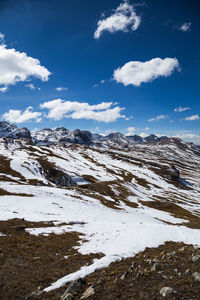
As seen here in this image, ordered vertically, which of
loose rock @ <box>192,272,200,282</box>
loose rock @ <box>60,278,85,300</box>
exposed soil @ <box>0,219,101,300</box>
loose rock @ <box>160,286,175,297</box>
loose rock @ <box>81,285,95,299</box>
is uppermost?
loose rock @ <box>192,272,200,282</box>

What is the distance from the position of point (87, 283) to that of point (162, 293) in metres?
4.25

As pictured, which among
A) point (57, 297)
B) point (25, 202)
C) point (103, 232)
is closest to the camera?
point (57, 297)

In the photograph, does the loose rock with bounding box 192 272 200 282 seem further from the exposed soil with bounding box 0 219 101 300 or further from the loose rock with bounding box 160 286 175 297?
the exposed soil with bounding box 0 219 101 300

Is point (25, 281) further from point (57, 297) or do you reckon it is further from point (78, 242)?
point (78, 242)

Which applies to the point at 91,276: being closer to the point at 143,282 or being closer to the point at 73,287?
the point at 73,287

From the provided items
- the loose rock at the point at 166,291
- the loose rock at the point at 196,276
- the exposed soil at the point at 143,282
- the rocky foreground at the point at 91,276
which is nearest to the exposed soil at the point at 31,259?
the rocky foreground at the point at 91,276

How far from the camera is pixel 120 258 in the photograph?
13.6 m

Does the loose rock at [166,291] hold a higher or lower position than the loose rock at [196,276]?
lower

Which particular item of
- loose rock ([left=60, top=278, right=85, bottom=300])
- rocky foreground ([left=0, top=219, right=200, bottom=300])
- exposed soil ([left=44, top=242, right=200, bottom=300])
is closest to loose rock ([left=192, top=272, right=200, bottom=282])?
rocky foreground ([left=0, top=219, right=200, bottom=300])

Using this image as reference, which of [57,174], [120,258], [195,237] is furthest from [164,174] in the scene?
[120,258]

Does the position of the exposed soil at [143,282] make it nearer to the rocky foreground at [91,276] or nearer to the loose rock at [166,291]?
the rocky foreground at [91,276]

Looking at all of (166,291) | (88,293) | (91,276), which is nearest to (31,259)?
(91,276)

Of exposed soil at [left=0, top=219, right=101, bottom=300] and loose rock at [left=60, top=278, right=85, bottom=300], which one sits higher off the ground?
loose rock at [left=60, top=278, right=85, bottom=300]

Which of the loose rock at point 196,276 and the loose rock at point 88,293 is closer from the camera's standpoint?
the loose rock at point 88,293
